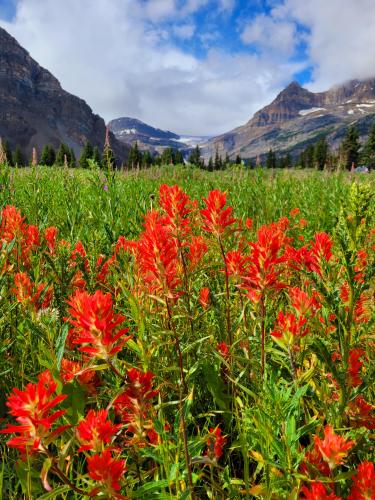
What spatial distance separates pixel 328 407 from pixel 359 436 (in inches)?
5.1

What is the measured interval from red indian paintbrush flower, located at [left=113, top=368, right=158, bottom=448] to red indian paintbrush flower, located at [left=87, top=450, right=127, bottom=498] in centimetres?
16

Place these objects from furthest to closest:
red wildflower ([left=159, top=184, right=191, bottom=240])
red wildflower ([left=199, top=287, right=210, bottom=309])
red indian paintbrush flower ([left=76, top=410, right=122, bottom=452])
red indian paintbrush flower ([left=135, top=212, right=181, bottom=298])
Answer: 1. red wildflower ([left=199, top=287, right=210, bottom=309])
2. red wildflower ([left=159, top=184, right=191, bottom=240])
3. red indian paintbrush flower ([left=135, top=212, right=181, bottom=298])
4. red indian paintbrush flower ([left=76, top=410, right=122, bottom=452])

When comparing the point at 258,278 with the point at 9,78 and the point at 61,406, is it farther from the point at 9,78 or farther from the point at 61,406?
the point at 9,78

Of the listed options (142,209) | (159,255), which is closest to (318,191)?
(142,209)

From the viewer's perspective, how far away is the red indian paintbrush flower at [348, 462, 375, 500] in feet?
2.99

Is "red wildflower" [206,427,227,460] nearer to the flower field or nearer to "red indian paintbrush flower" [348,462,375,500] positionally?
the flower field

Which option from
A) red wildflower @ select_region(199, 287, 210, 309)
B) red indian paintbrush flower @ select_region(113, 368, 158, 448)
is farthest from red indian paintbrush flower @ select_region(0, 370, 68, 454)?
red wildflower @ select_region(199, 287, 210, 309)

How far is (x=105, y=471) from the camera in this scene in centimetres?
84

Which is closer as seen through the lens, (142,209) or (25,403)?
(25,403)

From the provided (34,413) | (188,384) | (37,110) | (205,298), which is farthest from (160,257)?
(37,110)

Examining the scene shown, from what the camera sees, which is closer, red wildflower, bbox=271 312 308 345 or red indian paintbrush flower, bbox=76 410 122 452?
red indian paintbrush flower, bbox=76 410 122 452

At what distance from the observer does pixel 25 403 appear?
0.80m

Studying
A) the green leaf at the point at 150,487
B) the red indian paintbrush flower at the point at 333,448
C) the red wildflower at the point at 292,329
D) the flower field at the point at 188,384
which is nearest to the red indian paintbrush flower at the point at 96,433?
the flower field at the point at 188,384

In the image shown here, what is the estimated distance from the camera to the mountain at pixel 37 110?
141 metres
